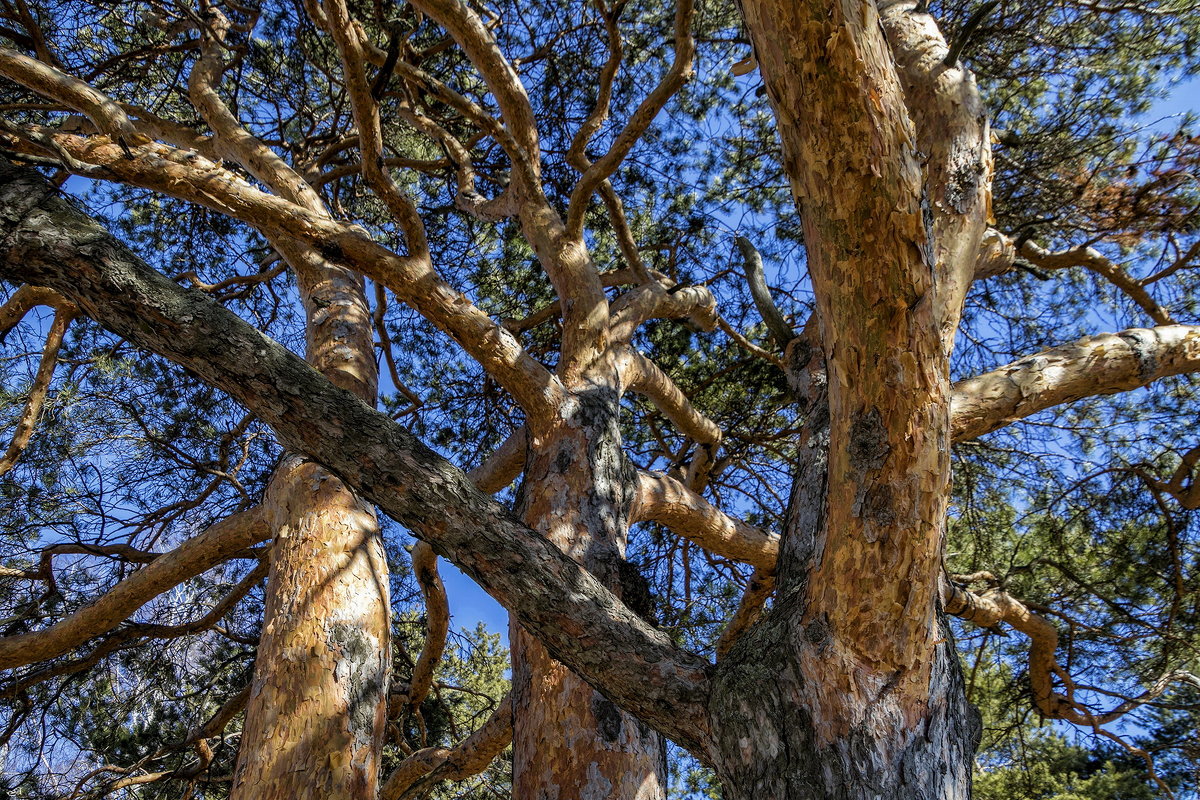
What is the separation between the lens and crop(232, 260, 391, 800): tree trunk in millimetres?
2102

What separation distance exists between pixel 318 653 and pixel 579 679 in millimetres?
758

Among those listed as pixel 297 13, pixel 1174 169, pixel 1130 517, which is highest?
pixel 297 13

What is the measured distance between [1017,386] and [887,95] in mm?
1569

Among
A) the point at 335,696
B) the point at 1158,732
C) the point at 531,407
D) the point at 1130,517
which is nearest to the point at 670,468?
the point at 531,407

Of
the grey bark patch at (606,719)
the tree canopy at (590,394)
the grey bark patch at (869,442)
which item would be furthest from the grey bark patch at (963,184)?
the grey bark patch at (606,719)

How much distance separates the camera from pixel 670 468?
5043 millimetres

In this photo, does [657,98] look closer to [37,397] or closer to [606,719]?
[606,719]

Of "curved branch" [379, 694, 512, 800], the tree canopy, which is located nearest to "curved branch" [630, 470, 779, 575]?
the tree canopy

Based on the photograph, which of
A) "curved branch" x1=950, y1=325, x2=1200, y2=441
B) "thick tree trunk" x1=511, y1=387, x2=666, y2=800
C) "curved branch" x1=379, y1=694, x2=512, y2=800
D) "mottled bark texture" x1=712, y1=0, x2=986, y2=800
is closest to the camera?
"mottled bark texture" x1=712, y1=0, x2=986, y2=800

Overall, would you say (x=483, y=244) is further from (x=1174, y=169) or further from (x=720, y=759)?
(x=720, y=759)

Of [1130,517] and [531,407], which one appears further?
[1130,517]

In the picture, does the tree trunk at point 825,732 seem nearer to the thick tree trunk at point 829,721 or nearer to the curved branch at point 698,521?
the thick tree trunk at point 829,721

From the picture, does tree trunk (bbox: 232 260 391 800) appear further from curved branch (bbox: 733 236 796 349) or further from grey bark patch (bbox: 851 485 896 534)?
curved branch (bbox: 733 236 796 349)

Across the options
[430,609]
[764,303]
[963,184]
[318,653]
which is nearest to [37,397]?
[430,609]
